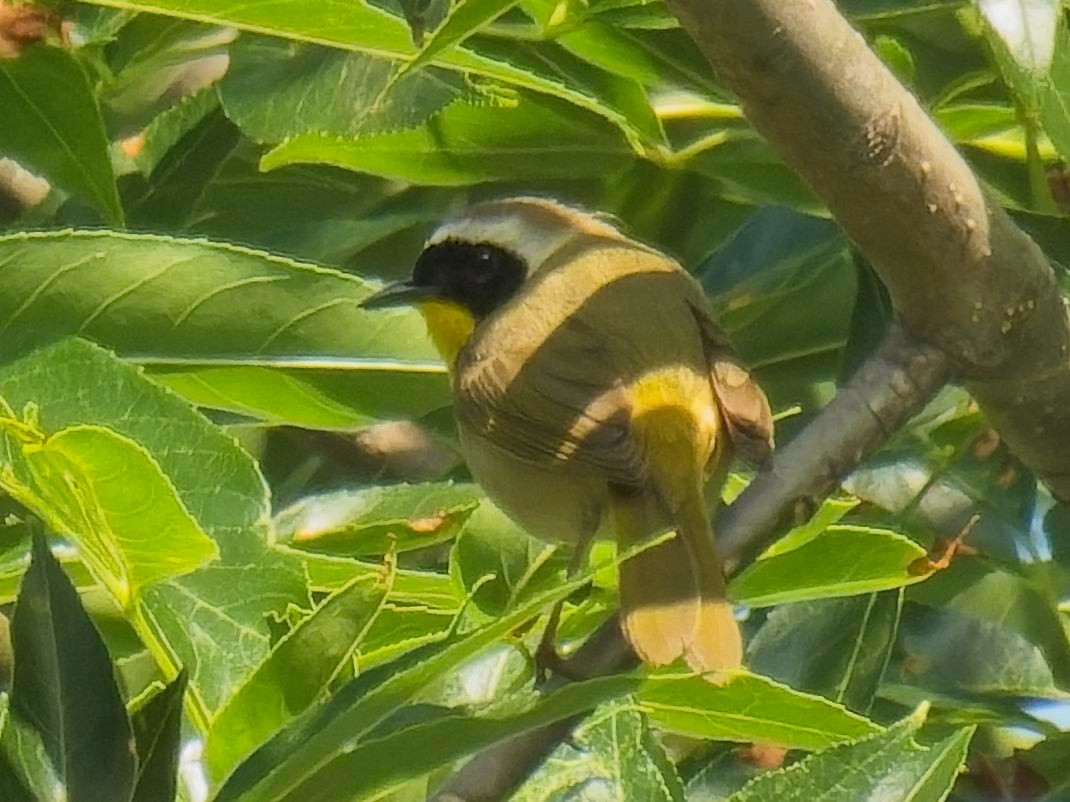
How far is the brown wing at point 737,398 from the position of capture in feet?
5.40

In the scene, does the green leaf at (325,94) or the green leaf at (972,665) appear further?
the green leaf at (972,665)

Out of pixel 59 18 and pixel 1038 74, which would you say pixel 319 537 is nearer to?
pixel 59 18

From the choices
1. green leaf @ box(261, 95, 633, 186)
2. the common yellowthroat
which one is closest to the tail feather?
the common yellowthroat

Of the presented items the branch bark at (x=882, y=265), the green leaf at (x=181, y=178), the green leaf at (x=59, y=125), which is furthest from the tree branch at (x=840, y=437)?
the green leaf at (x=181, y=178)

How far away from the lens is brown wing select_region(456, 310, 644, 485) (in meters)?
1.71

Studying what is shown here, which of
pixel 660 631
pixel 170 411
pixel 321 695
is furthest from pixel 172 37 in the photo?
pixel 321 695

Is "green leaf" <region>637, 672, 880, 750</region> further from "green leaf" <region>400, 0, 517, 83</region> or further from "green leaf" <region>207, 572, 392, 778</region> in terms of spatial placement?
"green leaf" <region>400, 0, 517, 83</region>

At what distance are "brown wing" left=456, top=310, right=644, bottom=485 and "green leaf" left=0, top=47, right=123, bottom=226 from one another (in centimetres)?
42

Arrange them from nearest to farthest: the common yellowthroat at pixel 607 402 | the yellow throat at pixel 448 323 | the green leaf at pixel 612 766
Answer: the green leaf at pixel 612 766 < the common yellowthroat at pixel 607 402 < the yellow throat at pixel 448 323

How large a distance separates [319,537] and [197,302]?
242 millimetres

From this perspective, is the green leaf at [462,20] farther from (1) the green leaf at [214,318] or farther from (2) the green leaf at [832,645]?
(2) the green leaf at [832,645]

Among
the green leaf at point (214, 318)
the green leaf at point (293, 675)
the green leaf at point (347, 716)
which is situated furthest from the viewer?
the green leaf at point (214, 318)

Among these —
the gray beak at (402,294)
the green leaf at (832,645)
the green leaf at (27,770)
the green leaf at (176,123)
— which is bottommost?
the green leaf at (832,645)

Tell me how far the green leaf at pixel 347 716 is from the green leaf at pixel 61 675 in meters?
0.08
